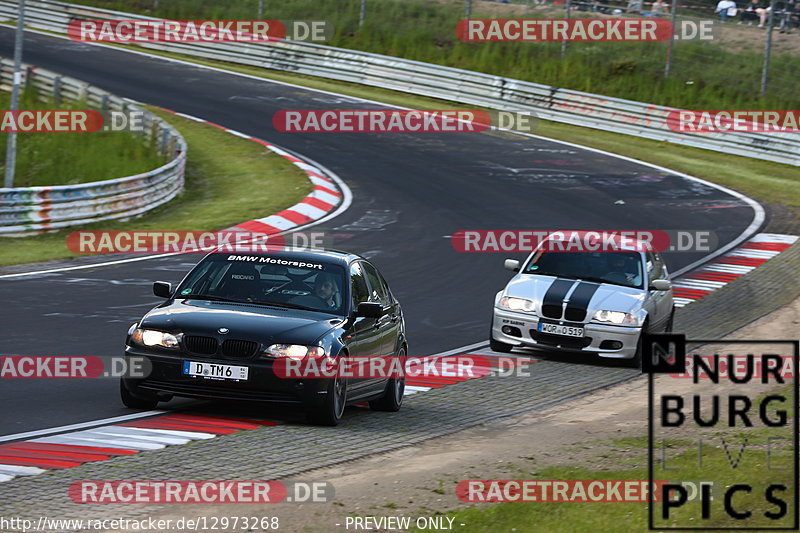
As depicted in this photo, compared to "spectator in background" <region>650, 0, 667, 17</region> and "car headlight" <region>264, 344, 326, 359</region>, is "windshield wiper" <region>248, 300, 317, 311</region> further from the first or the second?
"spectator in background" <region>650, 0, 667, 17</region>

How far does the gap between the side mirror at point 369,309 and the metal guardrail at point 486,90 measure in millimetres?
25350

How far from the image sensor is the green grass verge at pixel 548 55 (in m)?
37.4

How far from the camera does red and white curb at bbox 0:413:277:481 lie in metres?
8.67

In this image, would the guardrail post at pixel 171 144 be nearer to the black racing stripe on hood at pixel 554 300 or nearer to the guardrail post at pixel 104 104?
the guardrail post at pixel 104 104

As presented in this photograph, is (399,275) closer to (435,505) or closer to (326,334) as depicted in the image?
(326,334)

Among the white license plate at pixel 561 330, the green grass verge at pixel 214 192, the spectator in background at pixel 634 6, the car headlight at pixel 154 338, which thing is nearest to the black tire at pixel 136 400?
the car headlight at pixel 154 338

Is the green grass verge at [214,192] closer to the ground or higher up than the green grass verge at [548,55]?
closer to the ground

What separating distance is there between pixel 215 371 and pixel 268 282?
1324 mm

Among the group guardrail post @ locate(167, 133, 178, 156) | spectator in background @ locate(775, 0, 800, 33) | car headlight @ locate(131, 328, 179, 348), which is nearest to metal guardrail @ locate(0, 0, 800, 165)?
spectator in background @ locate(775, 0, 800, 33)

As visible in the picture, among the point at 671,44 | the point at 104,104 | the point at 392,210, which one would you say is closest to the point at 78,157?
the point at 104,104

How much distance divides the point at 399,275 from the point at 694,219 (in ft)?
30.4

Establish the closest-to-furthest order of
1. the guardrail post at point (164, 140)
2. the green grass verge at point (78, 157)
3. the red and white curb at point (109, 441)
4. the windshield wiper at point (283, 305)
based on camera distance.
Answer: the red and white curb at point (109, 441) < the windshield wiper at point (283, 305) < the green grass verge at point (78, 157) < the guardrail post at point (164, 140)

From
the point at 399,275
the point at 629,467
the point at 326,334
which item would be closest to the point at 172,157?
the point at 399,275

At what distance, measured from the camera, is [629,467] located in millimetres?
9047
